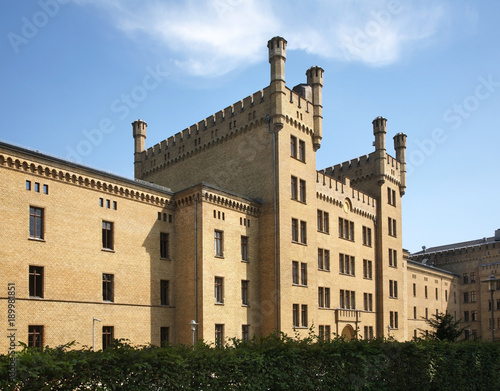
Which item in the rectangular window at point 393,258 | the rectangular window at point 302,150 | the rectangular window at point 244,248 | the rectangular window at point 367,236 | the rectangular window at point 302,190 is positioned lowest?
the rectangular window at point 393,258

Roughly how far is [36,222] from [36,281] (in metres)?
3.10

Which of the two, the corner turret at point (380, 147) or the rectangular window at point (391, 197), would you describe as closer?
the corner turret at point (380, 147)

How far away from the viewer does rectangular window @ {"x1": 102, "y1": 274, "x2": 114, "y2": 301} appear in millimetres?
31125

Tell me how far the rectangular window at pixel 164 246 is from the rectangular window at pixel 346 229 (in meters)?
18.4

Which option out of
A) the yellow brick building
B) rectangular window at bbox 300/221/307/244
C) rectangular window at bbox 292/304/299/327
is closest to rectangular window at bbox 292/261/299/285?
the yellow brick building

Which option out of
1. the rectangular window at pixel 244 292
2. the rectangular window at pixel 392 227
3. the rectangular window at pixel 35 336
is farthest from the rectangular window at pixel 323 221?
the rectangular window at pixel 35 336

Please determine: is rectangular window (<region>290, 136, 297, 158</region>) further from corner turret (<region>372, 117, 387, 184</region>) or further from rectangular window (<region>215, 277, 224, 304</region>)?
corner turret (<region>372, 117, 387, 184</region>)

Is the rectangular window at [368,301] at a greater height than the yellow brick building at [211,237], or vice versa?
Result: the yellow brick building at [211,237]

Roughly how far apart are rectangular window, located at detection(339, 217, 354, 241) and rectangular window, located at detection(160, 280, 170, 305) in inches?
742

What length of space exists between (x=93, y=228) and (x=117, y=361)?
62.4 feet

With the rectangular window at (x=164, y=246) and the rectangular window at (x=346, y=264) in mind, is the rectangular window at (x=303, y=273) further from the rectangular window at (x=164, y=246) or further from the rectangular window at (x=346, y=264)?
the rectangular window at (x=164, y=246)

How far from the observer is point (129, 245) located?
32.8m

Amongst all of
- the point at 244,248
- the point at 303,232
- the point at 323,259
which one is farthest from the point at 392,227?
the point at 244,248

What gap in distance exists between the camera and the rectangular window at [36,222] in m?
28.1
